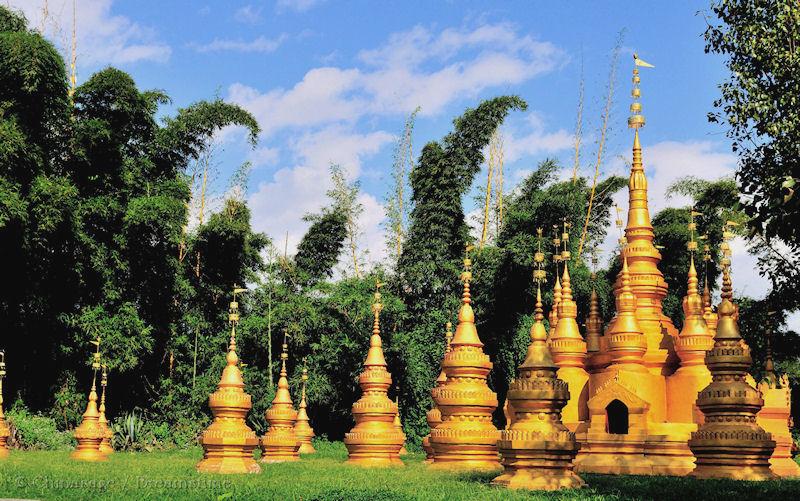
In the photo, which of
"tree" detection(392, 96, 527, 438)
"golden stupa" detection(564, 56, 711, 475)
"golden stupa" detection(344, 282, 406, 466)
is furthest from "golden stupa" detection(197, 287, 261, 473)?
A: "tree" detection(392, 96, 527, 438)

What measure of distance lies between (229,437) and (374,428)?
3.92m

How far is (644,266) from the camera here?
18203 mm

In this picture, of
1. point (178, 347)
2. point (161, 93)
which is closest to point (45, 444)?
point (178, 347)

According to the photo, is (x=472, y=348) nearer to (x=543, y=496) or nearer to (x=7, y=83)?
(x=543, y=496)

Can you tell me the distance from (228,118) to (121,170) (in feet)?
15.9

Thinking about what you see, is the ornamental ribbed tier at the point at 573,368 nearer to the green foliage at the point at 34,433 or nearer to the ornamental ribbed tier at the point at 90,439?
the ornamental ribbed tier at the point at 90,439

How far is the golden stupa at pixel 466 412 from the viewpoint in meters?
15.6

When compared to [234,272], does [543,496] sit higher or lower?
lower

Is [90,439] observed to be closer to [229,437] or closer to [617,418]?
[229,437]

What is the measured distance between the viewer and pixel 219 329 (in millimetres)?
32312

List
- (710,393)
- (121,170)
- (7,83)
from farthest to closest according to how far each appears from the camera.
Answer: (121,170) < (7,83) < (710,393)

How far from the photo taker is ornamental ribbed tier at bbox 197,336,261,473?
14.9 metres

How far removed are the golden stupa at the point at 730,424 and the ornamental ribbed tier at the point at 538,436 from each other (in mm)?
2482

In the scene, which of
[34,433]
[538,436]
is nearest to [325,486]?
[538,436]
